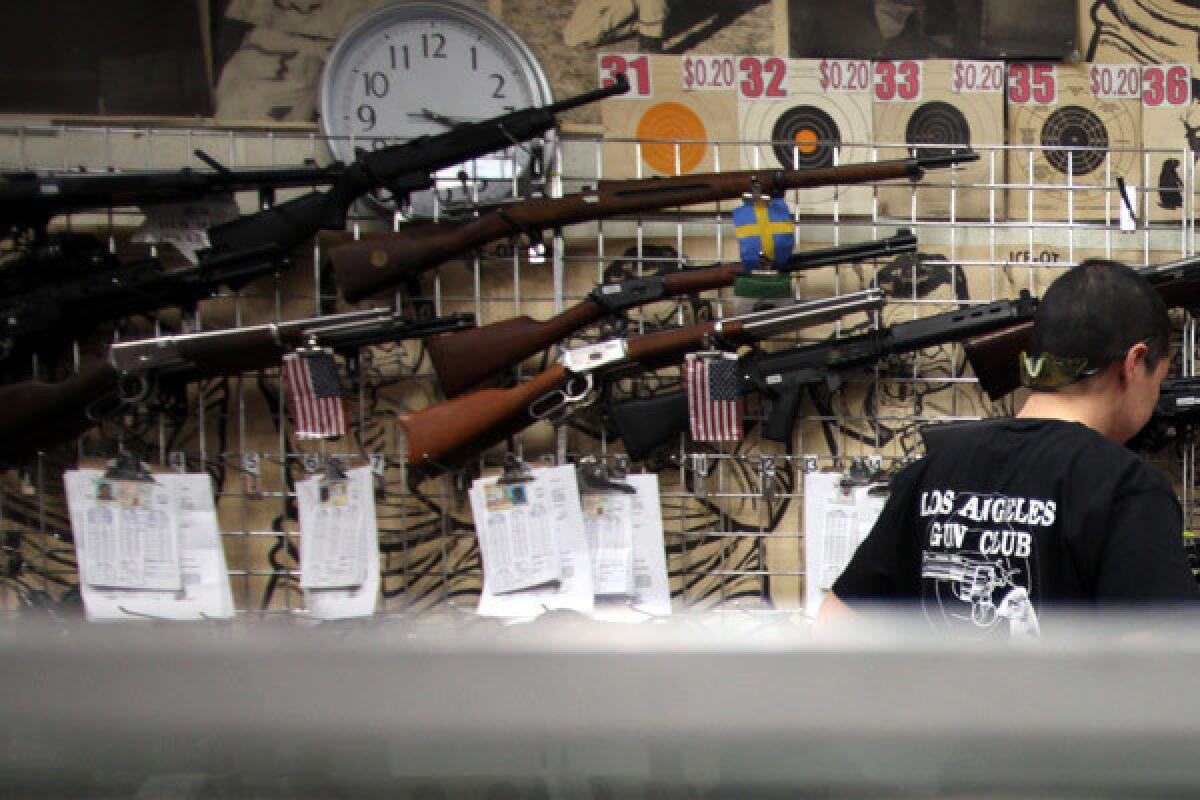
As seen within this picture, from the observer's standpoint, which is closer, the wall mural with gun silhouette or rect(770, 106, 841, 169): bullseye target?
the wall mural with gun silhouette

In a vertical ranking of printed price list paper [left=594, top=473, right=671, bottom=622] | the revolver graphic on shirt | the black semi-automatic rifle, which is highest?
the black semi-automatic rifle

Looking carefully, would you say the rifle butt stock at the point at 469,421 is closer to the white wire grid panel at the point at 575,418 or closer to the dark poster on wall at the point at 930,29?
the white wire grid panel at the point at 575,418

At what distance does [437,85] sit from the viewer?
1.59m

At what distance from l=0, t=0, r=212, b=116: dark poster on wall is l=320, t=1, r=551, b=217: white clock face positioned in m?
0.24

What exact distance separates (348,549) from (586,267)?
58cm

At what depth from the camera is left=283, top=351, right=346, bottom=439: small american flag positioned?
1.48 m

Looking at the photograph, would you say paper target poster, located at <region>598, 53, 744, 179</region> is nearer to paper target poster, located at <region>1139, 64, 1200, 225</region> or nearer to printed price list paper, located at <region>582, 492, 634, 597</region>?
printed price list paper, located at <region>582, 492, 634, 597</region>

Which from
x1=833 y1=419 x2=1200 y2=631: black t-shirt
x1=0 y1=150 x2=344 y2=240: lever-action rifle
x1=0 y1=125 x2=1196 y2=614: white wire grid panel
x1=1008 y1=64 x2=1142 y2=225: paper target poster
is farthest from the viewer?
x1=1008 y1=64 x2=1142 y2=225: paper target poster

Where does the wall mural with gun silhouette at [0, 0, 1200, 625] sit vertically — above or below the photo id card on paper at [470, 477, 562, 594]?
above

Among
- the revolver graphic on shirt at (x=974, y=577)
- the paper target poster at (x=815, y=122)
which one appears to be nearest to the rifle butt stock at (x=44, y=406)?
the paper target poster at (x=815, y=122)

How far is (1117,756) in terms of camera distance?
17 centimetres

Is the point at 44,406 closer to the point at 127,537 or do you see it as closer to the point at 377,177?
the point at 127,537

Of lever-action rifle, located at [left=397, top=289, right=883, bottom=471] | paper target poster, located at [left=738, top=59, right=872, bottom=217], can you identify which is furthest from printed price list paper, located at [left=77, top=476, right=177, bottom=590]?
paper target poster, located at [left=738, top=59, right=872, bottom=217]

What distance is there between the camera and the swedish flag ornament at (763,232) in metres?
1.52
